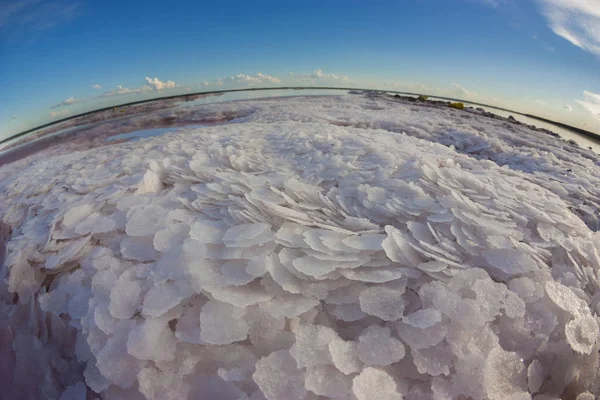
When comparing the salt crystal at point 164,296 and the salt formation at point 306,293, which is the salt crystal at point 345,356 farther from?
the salt crystal at point 164,296

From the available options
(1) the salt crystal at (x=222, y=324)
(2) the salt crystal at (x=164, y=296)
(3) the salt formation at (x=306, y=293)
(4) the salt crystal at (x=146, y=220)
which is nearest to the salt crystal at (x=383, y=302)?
(3) the salt formation at (x=306, y=293)

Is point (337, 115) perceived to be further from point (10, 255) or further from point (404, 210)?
point (10, 255)

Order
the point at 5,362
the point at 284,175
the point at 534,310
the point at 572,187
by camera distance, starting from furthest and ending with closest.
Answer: the point at 572,187, the point at 284,175, the point at 5,362, the point at 534,310

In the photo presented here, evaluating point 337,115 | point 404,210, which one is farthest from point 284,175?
point 337,115

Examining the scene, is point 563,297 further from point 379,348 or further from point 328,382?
point 328,382

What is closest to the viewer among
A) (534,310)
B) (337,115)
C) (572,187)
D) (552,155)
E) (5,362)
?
(534,310)

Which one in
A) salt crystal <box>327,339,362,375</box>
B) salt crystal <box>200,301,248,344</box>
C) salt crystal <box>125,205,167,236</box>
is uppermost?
salt crystal <box>125,205,167,236</box>

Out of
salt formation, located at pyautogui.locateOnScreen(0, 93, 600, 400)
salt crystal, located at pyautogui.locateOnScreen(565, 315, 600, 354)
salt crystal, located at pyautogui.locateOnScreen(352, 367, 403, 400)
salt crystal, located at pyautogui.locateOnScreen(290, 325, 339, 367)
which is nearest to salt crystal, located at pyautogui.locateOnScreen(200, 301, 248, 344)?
salt formation, located at pyautogui.locateOnScreen(0, 93, 600, 400)

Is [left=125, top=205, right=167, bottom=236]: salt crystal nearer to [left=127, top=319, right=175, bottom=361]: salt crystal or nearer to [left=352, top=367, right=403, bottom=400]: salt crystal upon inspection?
[left=127, top=319, right=175, bottom=361]: salt crystal
